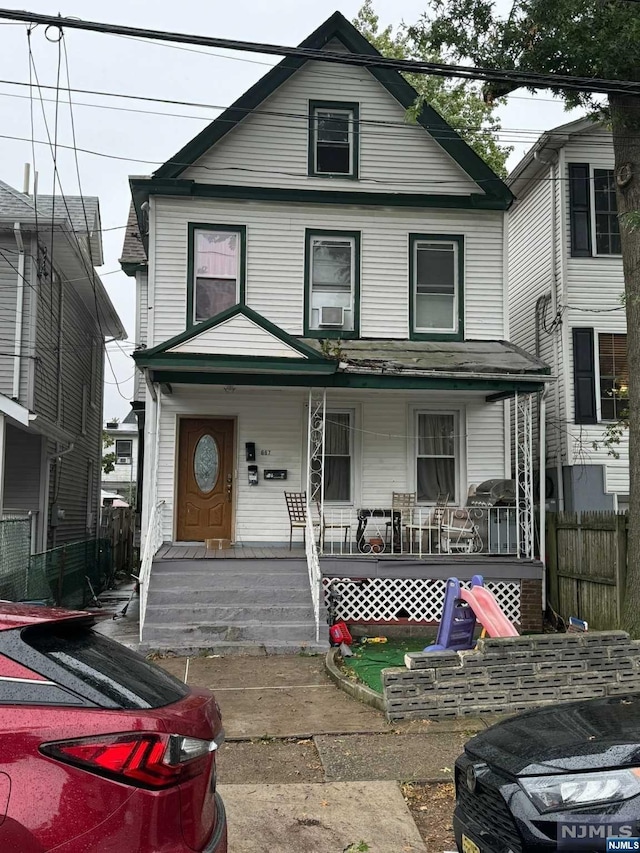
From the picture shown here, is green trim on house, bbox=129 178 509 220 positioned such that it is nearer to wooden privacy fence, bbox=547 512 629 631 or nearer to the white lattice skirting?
wooden privacy fence, bbox=547 512 629 631

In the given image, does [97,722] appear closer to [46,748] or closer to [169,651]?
[46,748]

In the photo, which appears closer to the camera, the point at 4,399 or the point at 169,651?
the point at 169,651

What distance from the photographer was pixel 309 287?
14.1m

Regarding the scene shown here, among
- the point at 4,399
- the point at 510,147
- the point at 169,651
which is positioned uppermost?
the point at 510,147

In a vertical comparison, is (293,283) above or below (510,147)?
below

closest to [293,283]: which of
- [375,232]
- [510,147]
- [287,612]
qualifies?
[375,232]

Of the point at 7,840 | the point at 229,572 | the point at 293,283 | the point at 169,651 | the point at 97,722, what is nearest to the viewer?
the point at 7,840

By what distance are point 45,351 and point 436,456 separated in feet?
26.7

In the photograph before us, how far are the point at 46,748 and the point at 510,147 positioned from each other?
93.5 ft

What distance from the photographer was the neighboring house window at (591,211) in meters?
15.2

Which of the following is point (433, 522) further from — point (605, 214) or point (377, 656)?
point (605, 214)

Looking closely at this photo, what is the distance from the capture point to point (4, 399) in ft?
42.5

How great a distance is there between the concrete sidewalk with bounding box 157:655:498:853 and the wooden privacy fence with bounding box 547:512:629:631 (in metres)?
4.18

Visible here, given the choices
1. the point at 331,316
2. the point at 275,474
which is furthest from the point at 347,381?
the point at 275,474
